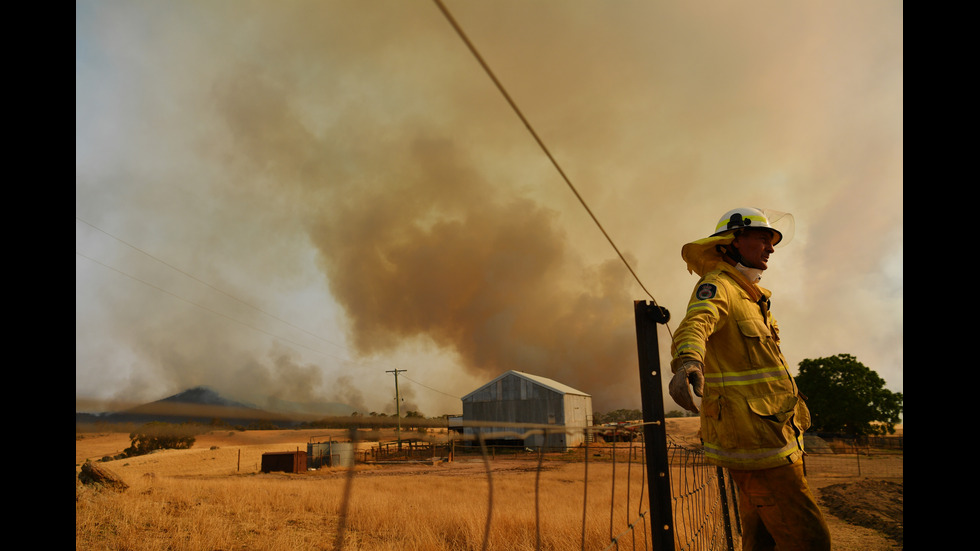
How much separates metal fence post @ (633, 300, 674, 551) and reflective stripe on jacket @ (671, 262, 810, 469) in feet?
1.48

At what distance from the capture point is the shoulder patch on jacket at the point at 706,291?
2182 mm

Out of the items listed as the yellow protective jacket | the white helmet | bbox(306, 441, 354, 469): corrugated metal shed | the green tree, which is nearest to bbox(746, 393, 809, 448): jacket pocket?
the yellow protective jacket

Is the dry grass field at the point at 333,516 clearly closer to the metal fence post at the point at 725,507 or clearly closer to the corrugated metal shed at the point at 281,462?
the corrugated metal shed at the point at 281,462

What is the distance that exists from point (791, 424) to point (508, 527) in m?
6.91

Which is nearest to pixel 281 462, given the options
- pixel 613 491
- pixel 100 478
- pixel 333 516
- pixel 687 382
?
pixel 100 478

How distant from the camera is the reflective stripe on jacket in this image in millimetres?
2225

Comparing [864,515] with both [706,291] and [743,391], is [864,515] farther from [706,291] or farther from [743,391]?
[706,291]

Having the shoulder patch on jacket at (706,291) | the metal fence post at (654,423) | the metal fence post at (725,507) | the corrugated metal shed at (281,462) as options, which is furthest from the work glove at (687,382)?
the corrugated metal shed at (281,462)

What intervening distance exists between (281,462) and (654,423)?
16722 mm

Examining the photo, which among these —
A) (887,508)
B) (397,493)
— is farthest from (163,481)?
Answer: (887,508)

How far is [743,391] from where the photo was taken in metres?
2.32

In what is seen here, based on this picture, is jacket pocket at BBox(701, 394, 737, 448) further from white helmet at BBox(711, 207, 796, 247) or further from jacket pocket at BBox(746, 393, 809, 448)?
white helmet at BBox(711, 207, 796, 247)
